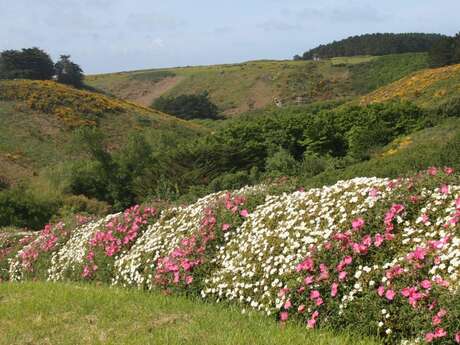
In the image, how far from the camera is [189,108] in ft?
236

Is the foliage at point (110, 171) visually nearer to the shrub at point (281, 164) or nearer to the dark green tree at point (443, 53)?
the shrub at point (281, 164)

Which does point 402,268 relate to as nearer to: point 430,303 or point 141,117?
point 430,303

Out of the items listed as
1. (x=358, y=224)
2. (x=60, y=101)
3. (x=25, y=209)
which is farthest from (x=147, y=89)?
(x=358, y=224)

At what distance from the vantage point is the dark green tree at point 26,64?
191ft

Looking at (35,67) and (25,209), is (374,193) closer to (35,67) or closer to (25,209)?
(25,209)

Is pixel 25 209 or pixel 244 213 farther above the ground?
pixel 244 213

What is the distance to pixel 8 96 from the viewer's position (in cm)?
4719

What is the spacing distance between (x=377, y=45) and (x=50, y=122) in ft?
246

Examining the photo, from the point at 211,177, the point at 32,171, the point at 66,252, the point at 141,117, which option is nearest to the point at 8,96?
the point at 141,117

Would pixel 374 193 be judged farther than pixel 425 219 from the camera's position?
Yes

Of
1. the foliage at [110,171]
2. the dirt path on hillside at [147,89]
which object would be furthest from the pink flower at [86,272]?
the dirt path on hillside at [147,89]

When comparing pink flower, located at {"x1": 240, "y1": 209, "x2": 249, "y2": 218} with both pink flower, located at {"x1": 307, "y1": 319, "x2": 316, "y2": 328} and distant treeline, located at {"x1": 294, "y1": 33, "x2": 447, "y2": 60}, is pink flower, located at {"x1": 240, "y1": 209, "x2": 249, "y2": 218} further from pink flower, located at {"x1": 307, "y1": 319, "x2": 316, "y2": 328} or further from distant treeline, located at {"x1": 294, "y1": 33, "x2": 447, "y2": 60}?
distant treeline, located at {"x1": 294, "y1": 33, "x2": 447, "y2": 60}

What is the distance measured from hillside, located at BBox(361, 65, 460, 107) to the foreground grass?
3136 cm

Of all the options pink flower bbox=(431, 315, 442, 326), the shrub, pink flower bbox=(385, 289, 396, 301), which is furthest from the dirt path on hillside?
pink flower bbox=(431, 315, 442, 326)
